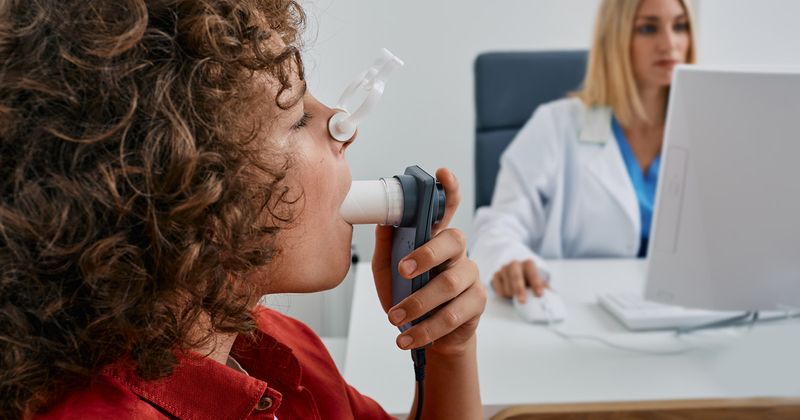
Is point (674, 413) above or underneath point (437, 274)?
underneath

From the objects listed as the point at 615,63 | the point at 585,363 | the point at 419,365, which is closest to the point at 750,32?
the point at 615,63

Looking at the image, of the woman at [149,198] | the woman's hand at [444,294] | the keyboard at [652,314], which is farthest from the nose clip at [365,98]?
the keyboard at [652,314]

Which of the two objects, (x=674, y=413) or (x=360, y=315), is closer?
(x=674, y=413)

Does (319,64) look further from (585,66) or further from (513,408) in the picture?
(585,66)

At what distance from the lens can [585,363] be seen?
43.7 inches

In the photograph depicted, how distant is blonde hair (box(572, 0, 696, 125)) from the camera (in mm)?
1857

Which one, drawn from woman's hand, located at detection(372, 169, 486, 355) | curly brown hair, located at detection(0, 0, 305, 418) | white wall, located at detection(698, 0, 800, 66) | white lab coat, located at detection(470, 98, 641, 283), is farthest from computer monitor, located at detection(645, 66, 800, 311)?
white wall, located at detection(698, 0, 800, 66)

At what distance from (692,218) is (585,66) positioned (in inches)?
36.2

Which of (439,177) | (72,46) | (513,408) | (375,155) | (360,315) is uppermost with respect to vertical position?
(72,46)

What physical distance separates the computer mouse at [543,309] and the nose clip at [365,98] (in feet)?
2.07

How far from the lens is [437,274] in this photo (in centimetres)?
80

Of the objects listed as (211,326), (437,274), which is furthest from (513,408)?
(211,326)

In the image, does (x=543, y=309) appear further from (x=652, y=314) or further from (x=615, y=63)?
(x=615, y=63)

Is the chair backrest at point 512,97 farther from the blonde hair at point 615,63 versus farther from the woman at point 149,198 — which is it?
the woman at point 149,198
